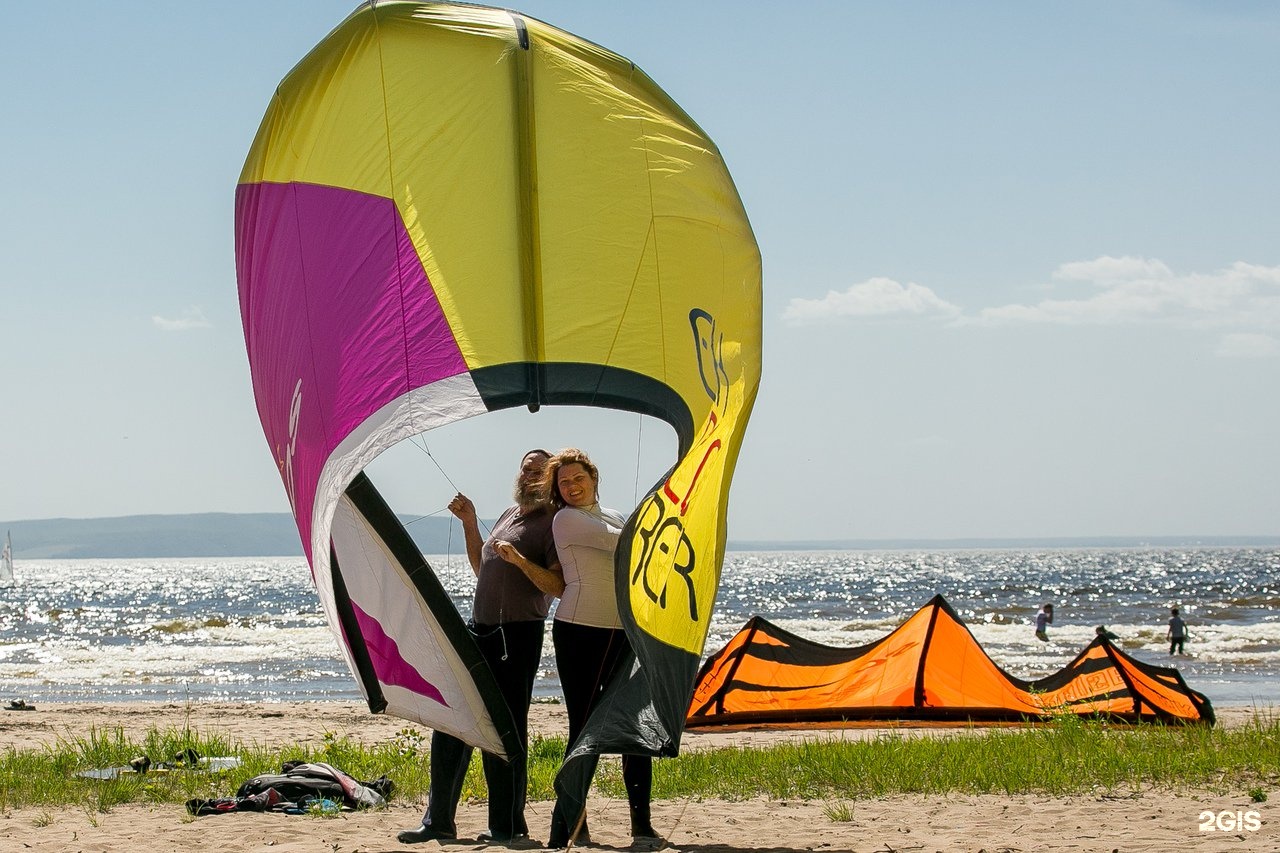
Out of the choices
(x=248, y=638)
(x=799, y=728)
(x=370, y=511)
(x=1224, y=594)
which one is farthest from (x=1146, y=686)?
(x=1224, y=594)

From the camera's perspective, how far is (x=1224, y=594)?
49.0 m

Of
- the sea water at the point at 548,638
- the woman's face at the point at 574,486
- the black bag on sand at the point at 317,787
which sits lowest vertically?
the sea water at the point at 548,638

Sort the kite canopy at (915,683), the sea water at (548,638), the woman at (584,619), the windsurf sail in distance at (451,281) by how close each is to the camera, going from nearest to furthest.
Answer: the woman at (584,619) → the windsurf sail in distance at (451,281) → the kite canopy at (915,683) → the sea water at (548,638)

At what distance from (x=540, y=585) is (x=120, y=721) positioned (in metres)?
11.0

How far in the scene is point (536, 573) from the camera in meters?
4.54

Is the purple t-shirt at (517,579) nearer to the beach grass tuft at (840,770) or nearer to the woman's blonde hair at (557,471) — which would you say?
the woman's blonde hair at (557,471)

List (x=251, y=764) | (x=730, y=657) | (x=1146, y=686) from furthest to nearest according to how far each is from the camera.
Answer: (x=730, y=657), (x=1146, y=686), (x=251, y=764)

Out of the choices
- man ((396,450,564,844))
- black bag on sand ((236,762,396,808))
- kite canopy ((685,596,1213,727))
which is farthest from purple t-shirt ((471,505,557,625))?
kite canopy ((685,596,1213,727))

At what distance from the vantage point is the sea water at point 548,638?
795 inches

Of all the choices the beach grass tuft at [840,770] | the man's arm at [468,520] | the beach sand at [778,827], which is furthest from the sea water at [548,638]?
the beach grass tuft at [840,770]

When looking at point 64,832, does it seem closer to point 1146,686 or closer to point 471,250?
point 471,250

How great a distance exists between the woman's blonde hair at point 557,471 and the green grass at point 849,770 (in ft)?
6.16

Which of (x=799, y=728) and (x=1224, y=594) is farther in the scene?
(x=1224, y=594)

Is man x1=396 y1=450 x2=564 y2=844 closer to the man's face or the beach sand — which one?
the man's face
